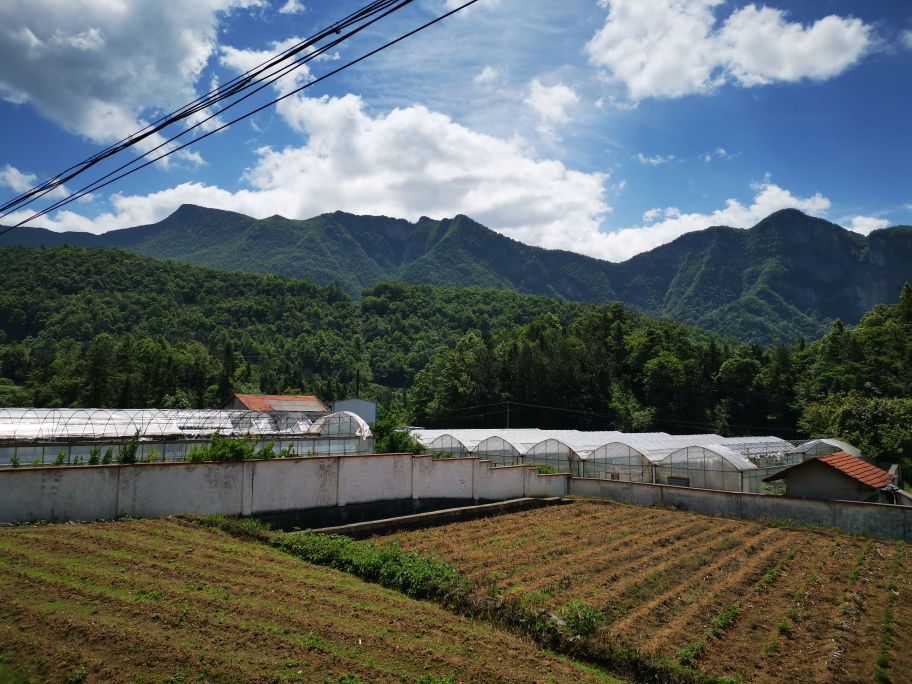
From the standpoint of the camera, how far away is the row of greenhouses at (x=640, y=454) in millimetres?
26172

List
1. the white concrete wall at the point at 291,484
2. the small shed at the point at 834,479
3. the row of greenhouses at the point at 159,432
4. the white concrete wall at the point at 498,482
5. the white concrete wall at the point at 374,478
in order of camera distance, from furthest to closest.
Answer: the white concrete wall at the point at 498,482 → the small shed at the point at 834,479 → the row of greenhouses at the point at 159,432 → the white concrete wall at the point at 374,478 → the white concrete wall at the point at 291,484

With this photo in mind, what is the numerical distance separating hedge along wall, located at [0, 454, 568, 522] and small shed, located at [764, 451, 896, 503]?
1285 centimetres

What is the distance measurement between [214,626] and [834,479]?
78.8 feet

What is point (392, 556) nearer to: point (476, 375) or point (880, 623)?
point (880, 623)

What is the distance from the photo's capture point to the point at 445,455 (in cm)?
2820

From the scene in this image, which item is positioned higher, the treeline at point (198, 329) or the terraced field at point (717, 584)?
the treeline at point (198, 329)

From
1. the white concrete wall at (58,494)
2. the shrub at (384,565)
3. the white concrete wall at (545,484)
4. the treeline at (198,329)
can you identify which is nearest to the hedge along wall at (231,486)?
the white concrete wall at (58,494)

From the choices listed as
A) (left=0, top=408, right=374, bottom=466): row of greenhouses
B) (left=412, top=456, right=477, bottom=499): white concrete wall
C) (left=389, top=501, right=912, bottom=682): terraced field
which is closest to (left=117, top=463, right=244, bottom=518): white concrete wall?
(left=0, top=408, right=374, bottom=466): row of greenhouses

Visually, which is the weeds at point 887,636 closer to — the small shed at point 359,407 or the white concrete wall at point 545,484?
the white concrete wall at point 545,484

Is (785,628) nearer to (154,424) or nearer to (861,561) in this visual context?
A: (861,561)

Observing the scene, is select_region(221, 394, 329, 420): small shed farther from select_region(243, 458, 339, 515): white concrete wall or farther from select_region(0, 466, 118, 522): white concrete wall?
select_region(0, 466, 118, 522): white concrete wall

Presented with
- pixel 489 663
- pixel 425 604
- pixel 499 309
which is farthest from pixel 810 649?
pixel 499 309

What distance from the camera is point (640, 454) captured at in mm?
28656

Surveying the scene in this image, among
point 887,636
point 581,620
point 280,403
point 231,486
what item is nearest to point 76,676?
point 581,620
